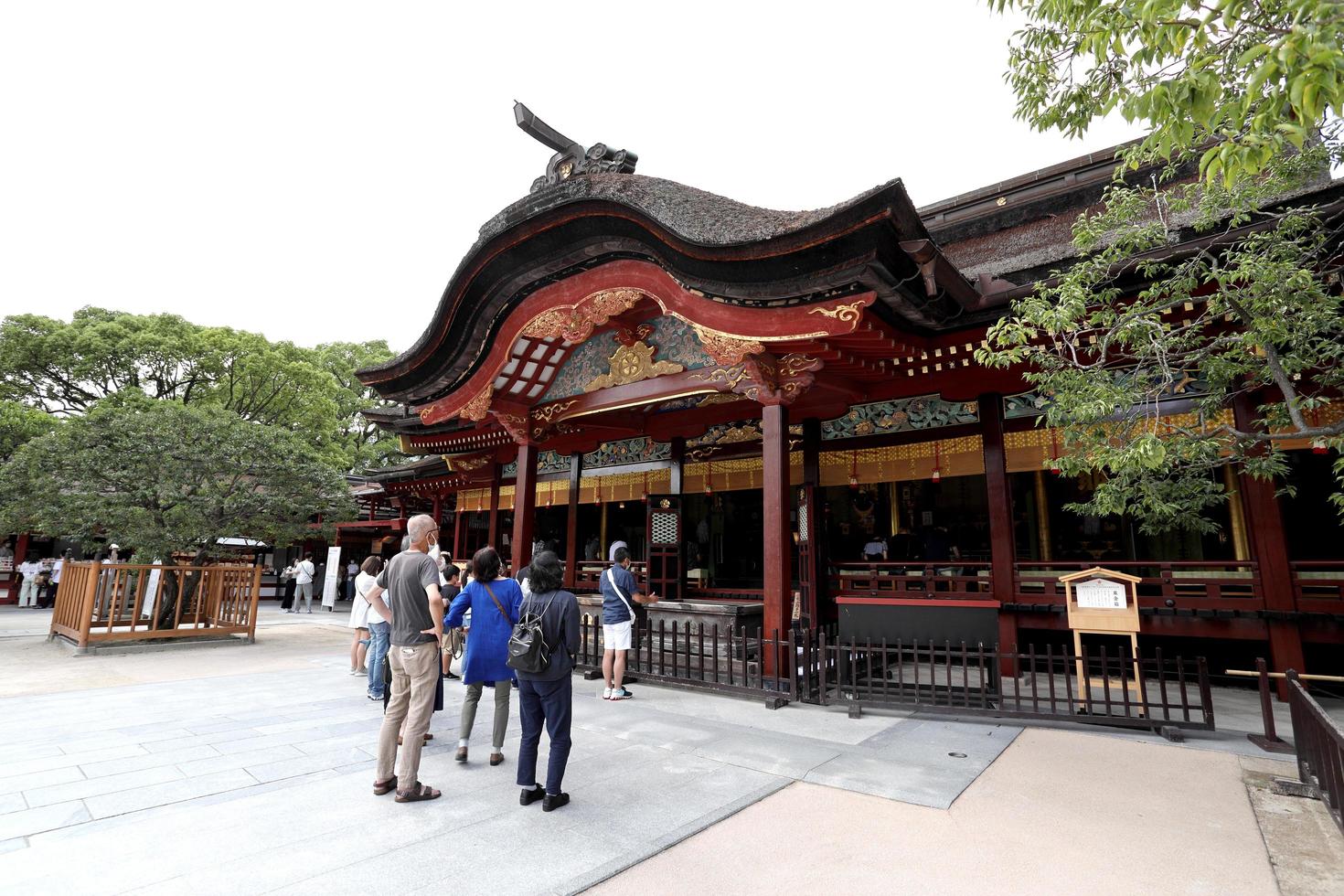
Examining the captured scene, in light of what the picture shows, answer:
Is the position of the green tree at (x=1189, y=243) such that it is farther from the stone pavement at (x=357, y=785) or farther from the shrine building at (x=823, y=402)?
the stone pavement at (x=357, y=785)

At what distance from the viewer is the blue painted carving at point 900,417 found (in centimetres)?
909

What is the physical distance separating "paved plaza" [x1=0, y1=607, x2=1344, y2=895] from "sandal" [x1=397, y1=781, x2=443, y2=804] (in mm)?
95

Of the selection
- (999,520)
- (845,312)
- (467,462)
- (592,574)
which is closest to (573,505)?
(592,574)

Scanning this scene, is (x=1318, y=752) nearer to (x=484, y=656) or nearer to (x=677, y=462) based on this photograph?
(x=484, y=656)

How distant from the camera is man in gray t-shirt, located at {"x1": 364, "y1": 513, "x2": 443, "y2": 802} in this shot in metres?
3.98

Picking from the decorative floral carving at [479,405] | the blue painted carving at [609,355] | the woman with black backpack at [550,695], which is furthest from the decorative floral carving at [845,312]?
the decorative floral carving at [479,405]

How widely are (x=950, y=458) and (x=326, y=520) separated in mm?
12499

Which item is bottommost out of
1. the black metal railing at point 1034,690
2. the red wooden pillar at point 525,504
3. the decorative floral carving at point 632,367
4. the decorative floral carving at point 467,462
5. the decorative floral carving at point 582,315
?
the black metal railing at point 1034,690

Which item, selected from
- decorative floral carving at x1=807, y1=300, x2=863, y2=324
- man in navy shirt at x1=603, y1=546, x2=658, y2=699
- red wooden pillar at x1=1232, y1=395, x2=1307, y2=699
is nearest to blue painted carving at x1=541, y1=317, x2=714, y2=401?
decorative floral carving at x1=807, y1=300, x2=863, y2=324

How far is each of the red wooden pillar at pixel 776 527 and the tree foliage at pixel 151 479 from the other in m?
9.29

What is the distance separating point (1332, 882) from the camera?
9.64ft

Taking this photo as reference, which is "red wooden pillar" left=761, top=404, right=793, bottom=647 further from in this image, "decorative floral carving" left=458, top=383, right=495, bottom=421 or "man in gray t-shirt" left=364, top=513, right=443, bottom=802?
"decorative floral carving" left=458, top=383, right=495, bottom=421

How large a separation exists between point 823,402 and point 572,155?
5040 mm

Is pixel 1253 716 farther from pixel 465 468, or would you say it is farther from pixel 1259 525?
pixel 465 468
